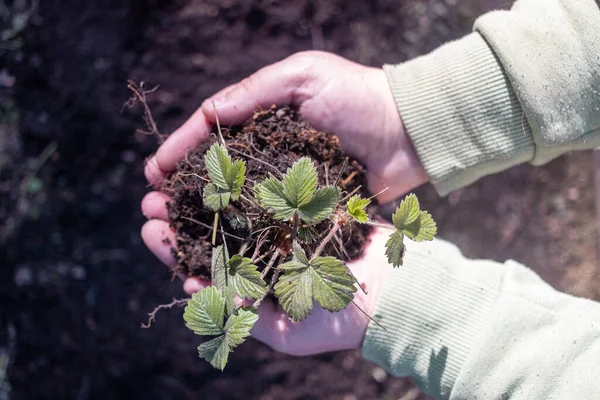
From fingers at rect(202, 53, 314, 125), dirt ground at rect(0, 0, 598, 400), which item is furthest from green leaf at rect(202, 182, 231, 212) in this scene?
dirt ground at rect(0, 0, 598, 400)

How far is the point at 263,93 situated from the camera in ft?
5.02

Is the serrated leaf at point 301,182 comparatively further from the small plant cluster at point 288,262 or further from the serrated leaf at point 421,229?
the serrated leaf at point 421,229

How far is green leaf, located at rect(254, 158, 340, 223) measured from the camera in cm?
113

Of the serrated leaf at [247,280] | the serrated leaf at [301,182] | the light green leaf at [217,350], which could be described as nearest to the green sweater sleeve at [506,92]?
the serrated leaf at [301,182]

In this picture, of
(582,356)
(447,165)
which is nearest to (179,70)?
(447,165)

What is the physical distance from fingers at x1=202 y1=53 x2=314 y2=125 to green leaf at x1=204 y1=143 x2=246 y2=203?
357 millimetres

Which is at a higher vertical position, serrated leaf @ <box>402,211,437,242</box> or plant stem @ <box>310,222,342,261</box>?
serrated leaf @ <box>402,211,437,242</box>

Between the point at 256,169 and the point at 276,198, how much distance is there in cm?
27

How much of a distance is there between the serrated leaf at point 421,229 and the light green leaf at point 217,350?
0.47 m

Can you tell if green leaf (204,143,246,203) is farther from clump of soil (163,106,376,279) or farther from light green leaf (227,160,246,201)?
clump of soil (163,106,376,279)

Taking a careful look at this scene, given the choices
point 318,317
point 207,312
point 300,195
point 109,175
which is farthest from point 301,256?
point 109,175

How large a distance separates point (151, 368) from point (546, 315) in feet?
4.62

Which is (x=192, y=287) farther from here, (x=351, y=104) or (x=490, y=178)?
(x=490, y=178)

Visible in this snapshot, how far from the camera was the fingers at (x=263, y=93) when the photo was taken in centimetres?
153
